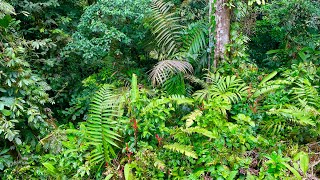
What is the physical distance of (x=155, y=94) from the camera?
3.48 m

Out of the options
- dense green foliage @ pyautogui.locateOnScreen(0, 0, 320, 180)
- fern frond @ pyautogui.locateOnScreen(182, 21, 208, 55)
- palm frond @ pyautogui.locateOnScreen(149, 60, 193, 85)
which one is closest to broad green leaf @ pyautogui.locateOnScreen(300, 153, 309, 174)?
dense green foliage @ pyautogui.locateOnScreen(0, 0, 320, 180)

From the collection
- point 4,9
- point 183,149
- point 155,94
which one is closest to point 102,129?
point 183,149

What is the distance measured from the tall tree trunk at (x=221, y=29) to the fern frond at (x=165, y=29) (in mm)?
605

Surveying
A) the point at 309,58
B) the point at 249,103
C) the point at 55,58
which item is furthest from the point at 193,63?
the point at 55,58

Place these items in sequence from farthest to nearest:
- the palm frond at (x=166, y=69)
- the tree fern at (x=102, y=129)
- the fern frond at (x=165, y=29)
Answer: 1. the fern frond at (x=165, y=29)
2. the palm frond at (x=166, y=69)
3. the tree fern at (x=102, y=129)

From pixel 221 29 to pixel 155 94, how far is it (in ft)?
3.72

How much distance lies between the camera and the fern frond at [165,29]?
3910mm

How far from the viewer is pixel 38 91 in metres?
3.09

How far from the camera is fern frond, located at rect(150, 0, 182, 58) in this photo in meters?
3.91

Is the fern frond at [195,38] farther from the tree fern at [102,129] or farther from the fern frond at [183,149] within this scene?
the fern frond at [183,149]

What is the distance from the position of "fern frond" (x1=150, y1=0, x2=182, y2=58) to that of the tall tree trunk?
605 mm

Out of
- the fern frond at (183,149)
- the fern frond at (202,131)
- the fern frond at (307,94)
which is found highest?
the fern frond at (307,94)

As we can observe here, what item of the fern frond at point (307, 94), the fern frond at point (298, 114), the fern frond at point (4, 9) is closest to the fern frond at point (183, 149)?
the fern frond at point (298, 114)

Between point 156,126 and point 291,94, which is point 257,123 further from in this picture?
point 156,126
